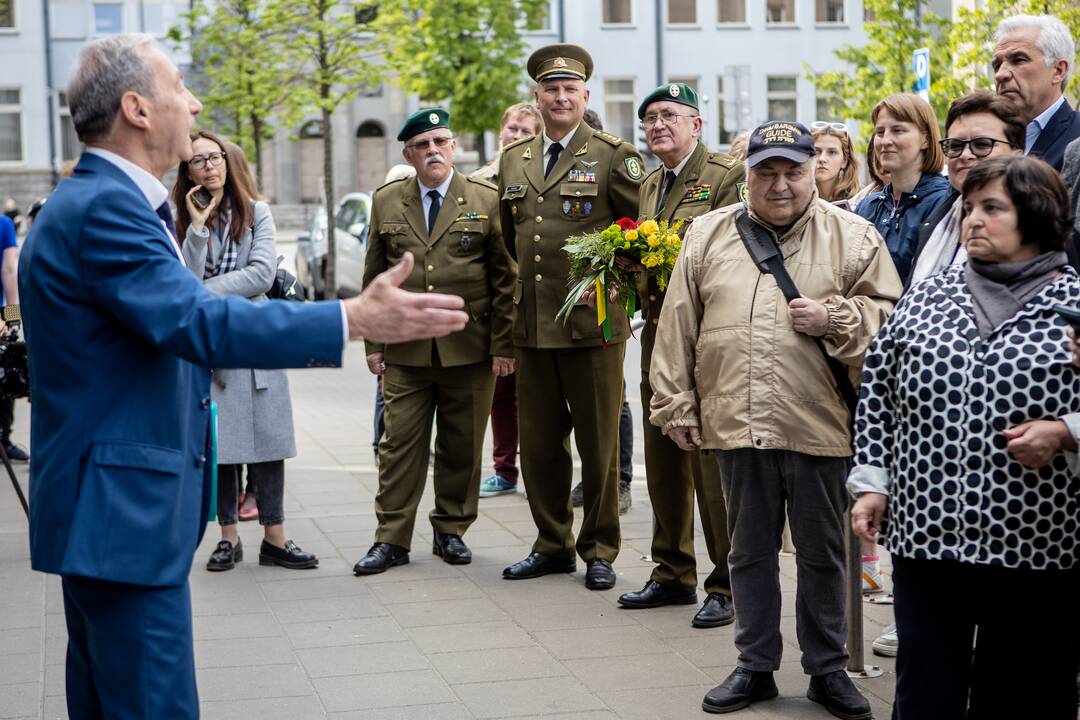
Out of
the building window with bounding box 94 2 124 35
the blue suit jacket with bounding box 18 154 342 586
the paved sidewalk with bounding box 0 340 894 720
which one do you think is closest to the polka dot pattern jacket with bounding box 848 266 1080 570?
the paved sidewalk with bounding box 0 340 894 720

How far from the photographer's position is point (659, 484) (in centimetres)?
650

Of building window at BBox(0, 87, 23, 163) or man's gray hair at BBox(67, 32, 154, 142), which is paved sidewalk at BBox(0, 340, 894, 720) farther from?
building window at BBox(0, 87, 23, 163)

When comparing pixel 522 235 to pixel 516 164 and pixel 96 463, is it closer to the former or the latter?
pixel 516 164

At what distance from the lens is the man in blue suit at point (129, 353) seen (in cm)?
319

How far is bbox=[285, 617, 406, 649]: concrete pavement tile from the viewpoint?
240 inches

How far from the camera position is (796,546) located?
512 centimetres

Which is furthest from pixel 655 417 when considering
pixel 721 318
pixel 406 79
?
pixel 406 79

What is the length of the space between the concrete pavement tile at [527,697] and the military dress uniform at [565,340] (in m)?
1.65

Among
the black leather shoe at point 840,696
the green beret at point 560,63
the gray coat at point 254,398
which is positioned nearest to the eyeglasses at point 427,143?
the green beret at point 560,63

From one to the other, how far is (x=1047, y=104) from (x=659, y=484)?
2.33m

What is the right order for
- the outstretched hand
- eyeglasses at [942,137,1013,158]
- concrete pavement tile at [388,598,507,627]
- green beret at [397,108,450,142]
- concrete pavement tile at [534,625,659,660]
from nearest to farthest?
the outstretched hand → eyeglasses at [942,137,1013,158] → concrete pavement tile at [534,625,659,660] → concrete pavement tile at [388,598,507,627] → green beret at [397,108,450,142]

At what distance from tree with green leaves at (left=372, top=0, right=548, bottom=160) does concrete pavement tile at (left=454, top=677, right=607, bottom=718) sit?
23736 mm

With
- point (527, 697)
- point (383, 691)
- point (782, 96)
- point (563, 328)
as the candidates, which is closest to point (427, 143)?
point (563, 328)

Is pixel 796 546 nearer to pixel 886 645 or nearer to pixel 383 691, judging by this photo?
pixel 886 645
